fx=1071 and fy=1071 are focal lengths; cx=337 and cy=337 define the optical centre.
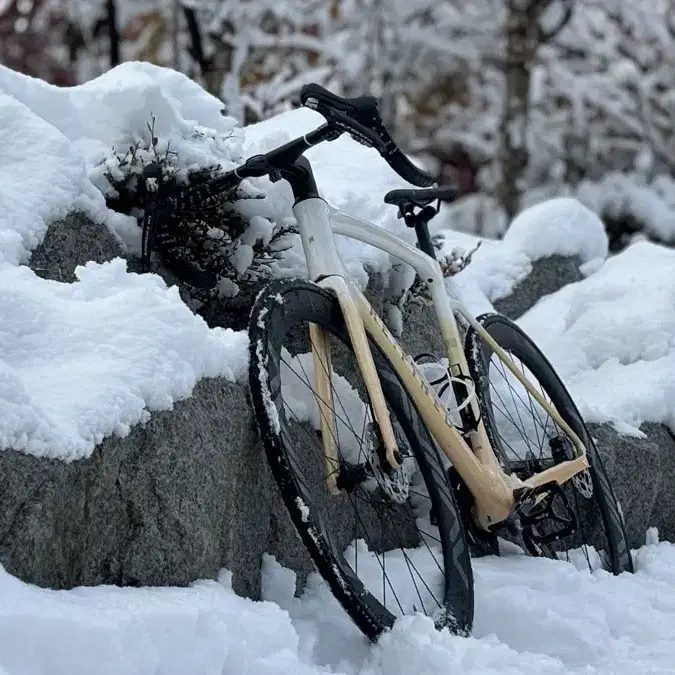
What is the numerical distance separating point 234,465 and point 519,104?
8855mm

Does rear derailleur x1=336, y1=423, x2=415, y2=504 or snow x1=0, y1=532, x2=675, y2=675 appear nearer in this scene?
snow x1=0, y1=532, x2=675, y2=675

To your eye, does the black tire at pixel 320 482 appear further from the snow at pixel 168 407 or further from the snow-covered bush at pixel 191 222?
the snow-covered bush at pixel 191 222

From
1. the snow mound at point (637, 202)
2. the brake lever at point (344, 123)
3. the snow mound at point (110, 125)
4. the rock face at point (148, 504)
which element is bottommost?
the rock face at point (148, 504)

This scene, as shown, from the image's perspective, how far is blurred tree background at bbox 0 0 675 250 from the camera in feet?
34.1

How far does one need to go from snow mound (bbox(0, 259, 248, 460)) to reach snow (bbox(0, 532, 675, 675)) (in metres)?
0.36

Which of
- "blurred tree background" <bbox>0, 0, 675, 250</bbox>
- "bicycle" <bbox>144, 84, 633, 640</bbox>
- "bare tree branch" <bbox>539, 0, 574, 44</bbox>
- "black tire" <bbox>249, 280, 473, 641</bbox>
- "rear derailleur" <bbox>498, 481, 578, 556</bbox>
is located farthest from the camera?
"bare tree branch" <bbox>539, 0, 574, 44</bbox>

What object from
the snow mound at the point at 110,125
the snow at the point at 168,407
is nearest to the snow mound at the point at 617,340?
the snow at the point at 168,407

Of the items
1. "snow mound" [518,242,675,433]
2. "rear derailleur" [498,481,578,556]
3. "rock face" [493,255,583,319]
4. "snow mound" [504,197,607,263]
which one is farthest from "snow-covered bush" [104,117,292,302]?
"snow mound" [504,197,607,263]

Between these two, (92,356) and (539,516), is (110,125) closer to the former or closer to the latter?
(92,356)

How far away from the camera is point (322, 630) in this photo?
2902 millimetres

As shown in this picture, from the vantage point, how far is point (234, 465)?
2.86 metres

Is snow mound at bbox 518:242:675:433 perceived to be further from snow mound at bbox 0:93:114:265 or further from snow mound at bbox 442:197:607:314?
snow mound at bbox 0:93:114:265

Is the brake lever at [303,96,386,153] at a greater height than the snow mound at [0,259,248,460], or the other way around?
the brake lever at [303,96,386,153]

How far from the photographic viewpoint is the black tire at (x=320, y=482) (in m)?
2.79
